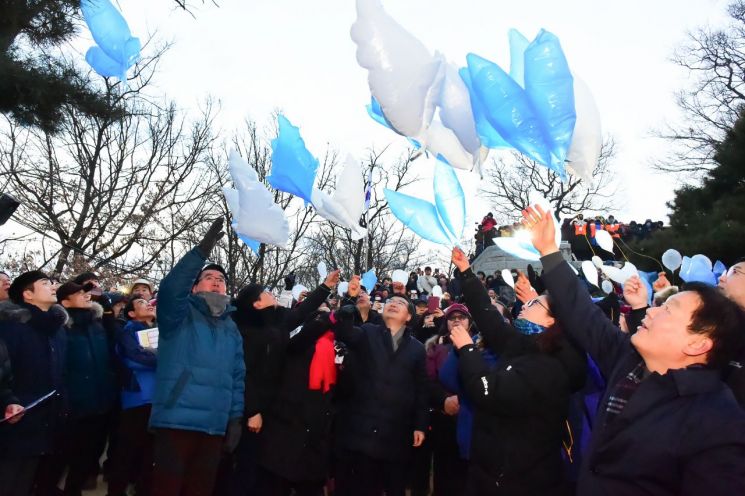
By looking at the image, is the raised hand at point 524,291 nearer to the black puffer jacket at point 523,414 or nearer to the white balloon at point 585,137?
the white balloon at point 585,137

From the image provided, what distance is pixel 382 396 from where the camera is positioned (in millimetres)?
4297

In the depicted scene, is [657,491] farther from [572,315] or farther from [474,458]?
[474,458]

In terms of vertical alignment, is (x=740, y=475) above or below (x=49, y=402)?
below

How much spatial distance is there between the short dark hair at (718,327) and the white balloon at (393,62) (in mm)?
2076

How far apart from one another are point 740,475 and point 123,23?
489 cm

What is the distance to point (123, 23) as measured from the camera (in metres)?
4.78

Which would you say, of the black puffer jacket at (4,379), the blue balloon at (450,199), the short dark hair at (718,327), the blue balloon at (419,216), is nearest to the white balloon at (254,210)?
the blue balloon at (419,216)

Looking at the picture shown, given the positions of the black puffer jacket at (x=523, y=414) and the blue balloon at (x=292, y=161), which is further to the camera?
the blue balloon at (x=292, y=161)

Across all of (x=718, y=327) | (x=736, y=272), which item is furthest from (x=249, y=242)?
(x=718, y=327)

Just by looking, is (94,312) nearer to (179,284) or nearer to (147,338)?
(147,338)

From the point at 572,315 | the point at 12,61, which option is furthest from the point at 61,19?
the point at 572,315

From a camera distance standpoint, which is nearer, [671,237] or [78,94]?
[78,94]

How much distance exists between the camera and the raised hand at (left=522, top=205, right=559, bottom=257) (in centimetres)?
249

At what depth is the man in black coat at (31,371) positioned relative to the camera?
143 inches
